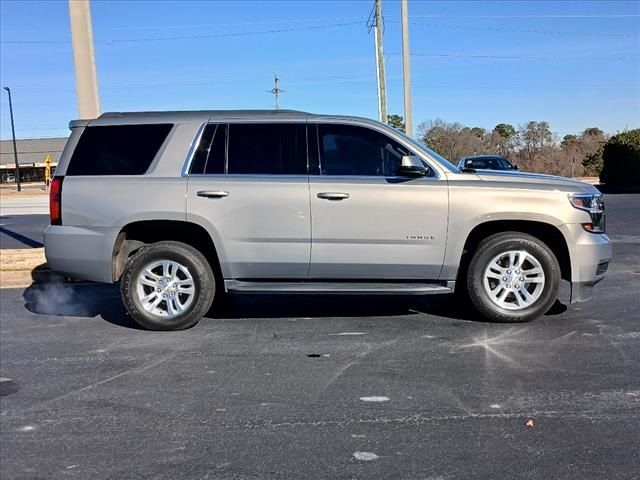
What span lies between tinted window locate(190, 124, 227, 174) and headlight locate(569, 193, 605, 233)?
3.39m

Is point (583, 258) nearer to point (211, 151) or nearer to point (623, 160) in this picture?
point (211, 151)

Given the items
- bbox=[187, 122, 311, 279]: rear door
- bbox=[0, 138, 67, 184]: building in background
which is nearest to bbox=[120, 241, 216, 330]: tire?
bbox=[187, 122, 311, 279]: rear door

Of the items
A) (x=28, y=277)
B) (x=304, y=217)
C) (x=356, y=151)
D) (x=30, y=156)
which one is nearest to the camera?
(x=304, y=217)

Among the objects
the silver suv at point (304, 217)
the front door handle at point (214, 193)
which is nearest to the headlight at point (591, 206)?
the silver suv at point (304, 217)

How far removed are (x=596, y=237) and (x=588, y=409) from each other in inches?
95.2

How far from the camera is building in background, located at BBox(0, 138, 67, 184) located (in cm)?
8456

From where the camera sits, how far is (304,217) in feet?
19.1

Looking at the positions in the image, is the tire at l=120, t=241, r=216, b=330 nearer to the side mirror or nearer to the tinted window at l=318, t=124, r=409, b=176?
the tinted window at l=318, t=124, r=409, b=176

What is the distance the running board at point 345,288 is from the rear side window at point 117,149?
5.06ft

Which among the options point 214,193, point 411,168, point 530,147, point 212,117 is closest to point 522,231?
point 411,168

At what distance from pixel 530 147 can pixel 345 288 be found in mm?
41048

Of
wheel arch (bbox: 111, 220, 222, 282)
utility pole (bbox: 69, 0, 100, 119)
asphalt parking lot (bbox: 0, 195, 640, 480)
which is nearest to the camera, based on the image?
asphalt parking lot (bbox: 0, 195, 640, 480)

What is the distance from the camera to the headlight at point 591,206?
5828mm

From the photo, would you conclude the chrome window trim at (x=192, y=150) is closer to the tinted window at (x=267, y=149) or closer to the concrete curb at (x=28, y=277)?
the tinted window at (x=267, y=149)
